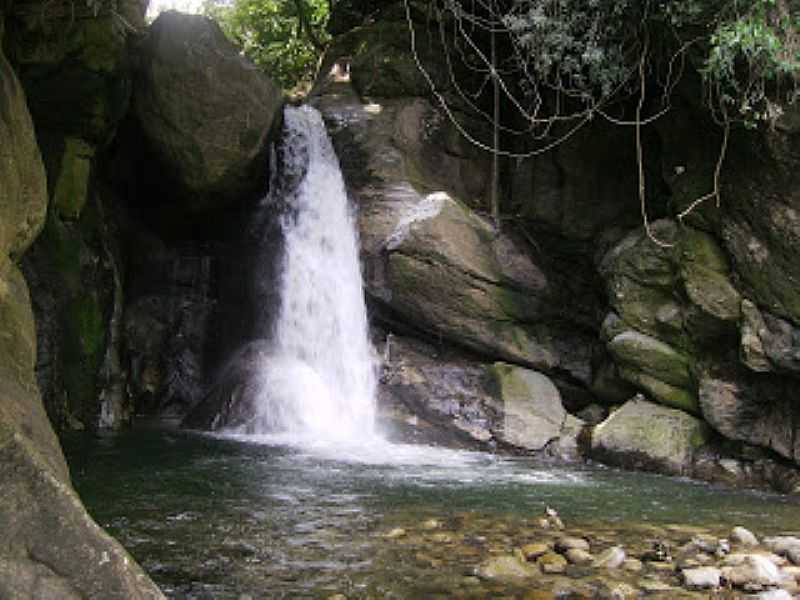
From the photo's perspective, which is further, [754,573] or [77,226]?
[77,226]

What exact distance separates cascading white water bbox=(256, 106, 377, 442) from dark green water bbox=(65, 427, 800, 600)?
124cm

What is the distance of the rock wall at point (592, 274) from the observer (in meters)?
9.00

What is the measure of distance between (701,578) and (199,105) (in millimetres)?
8833

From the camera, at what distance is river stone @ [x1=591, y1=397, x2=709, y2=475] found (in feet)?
30.8

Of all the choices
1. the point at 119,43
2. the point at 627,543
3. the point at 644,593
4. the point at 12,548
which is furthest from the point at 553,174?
the point at 12,548

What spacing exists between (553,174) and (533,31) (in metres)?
2.73

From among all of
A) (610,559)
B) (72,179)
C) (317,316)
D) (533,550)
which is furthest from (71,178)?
(610,559)

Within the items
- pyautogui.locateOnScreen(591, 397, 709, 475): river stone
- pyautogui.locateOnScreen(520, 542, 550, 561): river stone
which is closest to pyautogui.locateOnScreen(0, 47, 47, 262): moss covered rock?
pyautogui.locateOnScreen(520, 542, 550, 561): river stone

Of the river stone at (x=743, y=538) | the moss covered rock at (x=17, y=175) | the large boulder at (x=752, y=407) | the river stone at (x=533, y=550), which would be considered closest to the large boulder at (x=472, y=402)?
the large boulder at (x=752, y=407)

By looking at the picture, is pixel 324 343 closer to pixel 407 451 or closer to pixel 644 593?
pixel 407 451

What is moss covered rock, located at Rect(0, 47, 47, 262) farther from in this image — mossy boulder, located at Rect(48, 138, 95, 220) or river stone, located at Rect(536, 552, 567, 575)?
mossy boulder, located at Rect(48, 138, 95, 220)

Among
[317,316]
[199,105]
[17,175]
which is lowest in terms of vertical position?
[317,316]

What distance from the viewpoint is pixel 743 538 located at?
539 centimetres

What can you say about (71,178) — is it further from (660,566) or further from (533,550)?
(660,566)
